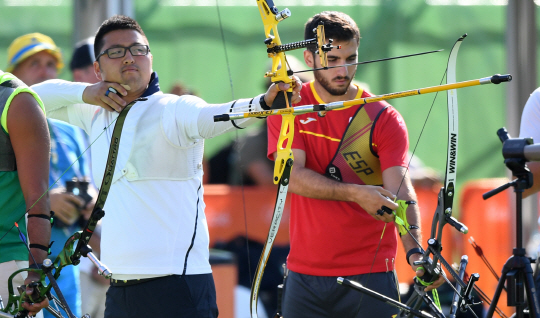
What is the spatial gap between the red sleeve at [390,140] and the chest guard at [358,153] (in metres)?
0.02

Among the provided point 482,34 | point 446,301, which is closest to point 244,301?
point 446,301

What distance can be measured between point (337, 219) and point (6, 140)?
4.16 ft

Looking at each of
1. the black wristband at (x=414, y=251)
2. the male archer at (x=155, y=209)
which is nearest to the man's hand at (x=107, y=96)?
the male archer at (x=155, y=209)

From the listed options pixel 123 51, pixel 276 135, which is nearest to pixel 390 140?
pixel 276 135

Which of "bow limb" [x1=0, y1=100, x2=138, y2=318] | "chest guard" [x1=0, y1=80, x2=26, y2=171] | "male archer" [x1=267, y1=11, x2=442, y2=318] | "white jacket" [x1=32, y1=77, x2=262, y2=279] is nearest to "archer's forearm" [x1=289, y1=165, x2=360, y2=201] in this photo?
"male archer" [x1=267, y1=11, x2=442, y2=318]

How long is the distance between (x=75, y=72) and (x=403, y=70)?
2.03 meters

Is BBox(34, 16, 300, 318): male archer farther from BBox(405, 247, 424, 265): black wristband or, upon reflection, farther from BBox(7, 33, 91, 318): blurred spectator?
BBox(405, 247, 424, 265): black wristband

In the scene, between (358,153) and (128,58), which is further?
(358,153)

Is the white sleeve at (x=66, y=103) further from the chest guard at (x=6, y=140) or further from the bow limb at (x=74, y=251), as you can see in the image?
the bow limb at (x=74, y=251)

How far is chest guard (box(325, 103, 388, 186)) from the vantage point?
2883 millimetres

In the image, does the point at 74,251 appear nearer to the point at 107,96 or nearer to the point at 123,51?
the point at 107,96

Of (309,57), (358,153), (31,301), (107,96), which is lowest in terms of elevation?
(31,301)

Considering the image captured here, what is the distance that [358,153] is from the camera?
9.47 feet

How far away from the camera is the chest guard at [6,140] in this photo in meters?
2.52
